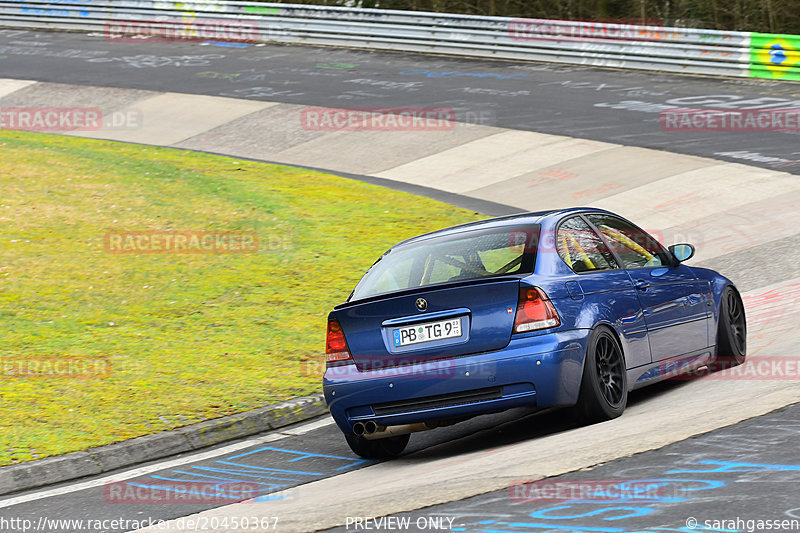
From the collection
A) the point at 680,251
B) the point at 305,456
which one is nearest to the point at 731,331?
the point at 680,251

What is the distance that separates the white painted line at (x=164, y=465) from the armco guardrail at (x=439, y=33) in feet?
59.7

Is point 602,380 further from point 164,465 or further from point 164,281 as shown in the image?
point 164,281

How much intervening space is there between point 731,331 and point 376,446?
10.1 feet

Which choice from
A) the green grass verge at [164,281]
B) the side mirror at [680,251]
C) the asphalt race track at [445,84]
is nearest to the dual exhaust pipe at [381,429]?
the green grass verge at [164,281]

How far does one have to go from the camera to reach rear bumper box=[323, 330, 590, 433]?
671 cm

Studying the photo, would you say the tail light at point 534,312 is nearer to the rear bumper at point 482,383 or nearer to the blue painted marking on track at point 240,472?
the rear bumper at point 482,383

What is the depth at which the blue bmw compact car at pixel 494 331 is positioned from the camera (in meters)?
6.78

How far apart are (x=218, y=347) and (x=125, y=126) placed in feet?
49.5

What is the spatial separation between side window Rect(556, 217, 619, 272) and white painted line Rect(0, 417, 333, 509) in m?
2.32

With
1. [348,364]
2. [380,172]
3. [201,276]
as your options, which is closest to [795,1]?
[380,172]

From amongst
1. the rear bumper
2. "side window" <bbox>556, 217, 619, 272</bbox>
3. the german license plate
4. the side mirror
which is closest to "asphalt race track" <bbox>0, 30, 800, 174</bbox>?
the side mirror

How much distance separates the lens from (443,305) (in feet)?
22.5

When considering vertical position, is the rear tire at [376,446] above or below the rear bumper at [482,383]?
below

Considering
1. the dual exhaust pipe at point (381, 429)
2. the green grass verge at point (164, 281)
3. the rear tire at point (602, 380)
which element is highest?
→ the rear tire at point (602, 380)
